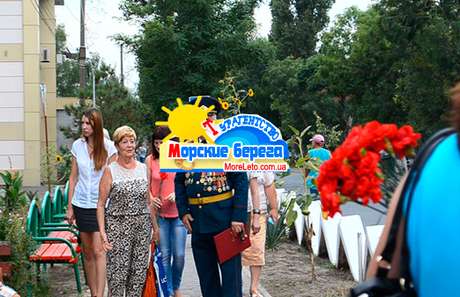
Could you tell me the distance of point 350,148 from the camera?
2504mm

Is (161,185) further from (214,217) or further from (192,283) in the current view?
(214,217)

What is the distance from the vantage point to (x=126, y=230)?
23.9ft

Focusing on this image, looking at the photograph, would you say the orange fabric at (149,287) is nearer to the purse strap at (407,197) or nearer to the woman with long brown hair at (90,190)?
the woman with long brown hair at (90,190)

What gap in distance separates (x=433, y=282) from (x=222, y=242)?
4248mm

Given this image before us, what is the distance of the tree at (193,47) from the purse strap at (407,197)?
23.3 metres

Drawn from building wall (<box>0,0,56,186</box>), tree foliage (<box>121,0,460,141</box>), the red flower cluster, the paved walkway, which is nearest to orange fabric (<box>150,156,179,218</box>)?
the paved walkway

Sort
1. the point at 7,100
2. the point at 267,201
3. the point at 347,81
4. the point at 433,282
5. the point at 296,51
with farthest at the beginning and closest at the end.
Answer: the point at 296,51 < the point at 347,81 < the point at 7,100 < the point at 267,201 < the point at 433,282

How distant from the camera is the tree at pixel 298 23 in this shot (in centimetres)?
7231

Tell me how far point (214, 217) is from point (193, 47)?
20.4 meters

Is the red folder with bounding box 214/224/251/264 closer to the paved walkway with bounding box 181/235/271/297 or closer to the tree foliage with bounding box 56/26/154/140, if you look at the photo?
the paved walkway with bounding box 181/235/271/297

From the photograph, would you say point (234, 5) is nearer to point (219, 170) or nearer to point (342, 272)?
point (342, 272)

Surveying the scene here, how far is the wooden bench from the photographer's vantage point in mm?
7840

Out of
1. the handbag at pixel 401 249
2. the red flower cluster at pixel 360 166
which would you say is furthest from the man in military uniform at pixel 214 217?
the handbag at pixel 401 249

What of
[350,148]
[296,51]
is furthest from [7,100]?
[296,51]
